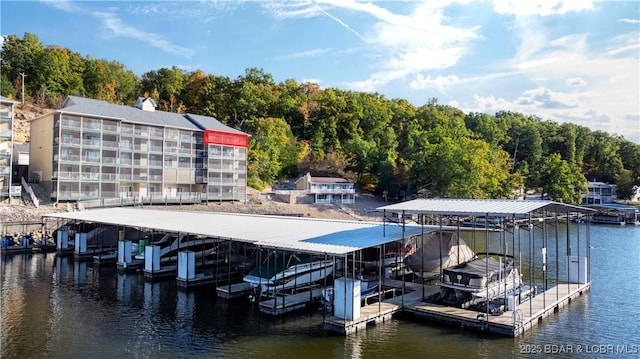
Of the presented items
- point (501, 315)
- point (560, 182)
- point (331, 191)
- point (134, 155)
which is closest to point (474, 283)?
point (501, 315)

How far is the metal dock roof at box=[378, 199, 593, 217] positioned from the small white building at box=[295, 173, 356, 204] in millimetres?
46078

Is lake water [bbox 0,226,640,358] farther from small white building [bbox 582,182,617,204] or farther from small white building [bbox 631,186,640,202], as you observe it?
small white building [bbox 631,186,640,202]

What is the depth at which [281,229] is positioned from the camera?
25.1m

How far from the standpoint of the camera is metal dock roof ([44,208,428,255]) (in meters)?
19.8

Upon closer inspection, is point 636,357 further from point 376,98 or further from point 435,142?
point 376,98

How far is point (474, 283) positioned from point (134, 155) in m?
45.8

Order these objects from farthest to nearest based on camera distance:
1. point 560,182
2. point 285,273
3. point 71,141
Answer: point 560,182
point 71,141
point 285,273

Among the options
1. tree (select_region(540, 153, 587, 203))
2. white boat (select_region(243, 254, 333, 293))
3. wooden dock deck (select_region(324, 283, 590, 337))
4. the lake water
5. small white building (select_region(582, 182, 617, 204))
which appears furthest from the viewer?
small white building (select_region(582, 182, 617, 204))

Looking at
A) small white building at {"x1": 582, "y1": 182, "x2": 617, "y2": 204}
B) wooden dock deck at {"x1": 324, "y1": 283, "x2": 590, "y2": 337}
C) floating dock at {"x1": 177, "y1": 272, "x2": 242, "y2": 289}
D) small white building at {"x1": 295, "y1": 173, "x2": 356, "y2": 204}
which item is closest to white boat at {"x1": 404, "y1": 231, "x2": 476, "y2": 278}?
wooden dock deck at {"x1": 324, "y1": 283, "x2": 590, "y2": 337}

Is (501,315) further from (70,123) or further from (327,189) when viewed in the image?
(327,189)

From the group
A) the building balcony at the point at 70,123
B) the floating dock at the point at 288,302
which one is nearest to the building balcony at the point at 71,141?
the building balcony at the point at 70,123

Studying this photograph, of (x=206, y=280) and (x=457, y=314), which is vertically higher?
(x=457, y=314)

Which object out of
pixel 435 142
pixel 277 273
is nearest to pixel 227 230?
pixel 277 273

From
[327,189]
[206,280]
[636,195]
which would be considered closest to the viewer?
[206,280]
